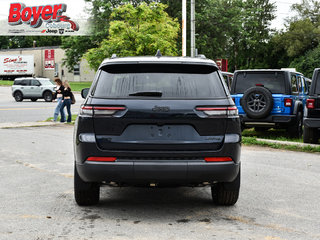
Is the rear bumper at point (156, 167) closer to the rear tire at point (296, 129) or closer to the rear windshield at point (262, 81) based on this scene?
the rear windshield at point (262, 81)

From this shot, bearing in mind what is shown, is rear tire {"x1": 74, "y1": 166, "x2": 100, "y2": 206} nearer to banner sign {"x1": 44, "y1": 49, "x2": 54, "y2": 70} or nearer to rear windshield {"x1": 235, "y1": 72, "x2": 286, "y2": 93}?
rear windshield {"x1": 235, "y1": 72, "x2": 286, "y2": 93}

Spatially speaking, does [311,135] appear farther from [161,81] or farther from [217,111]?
[161,81]

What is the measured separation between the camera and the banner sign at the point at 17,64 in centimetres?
7194

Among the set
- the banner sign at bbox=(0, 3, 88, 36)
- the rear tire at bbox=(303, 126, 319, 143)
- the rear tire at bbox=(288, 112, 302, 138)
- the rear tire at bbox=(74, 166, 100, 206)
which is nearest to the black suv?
the rear tire at bbox=(74, 166, 100, 206)

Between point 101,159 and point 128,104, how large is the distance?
62cm

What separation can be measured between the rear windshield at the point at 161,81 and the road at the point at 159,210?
130cm

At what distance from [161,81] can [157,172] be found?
96 cm

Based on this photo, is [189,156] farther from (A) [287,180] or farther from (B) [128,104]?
(A) [287,180]

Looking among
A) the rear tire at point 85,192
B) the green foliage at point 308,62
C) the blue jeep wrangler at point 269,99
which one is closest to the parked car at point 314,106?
the blue jeep wrangler at point 269,99

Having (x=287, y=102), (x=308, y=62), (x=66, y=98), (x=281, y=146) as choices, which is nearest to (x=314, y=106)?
(x=281, y=146)

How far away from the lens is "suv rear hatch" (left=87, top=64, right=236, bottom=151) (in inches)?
197

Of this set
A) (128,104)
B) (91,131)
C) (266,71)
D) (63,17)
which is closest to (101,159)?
(91,131)

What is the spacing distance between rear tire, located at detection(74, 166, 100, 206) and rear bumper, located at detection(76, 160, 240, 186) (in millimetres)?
447

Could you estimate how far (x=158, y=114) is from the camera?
16.4ft
